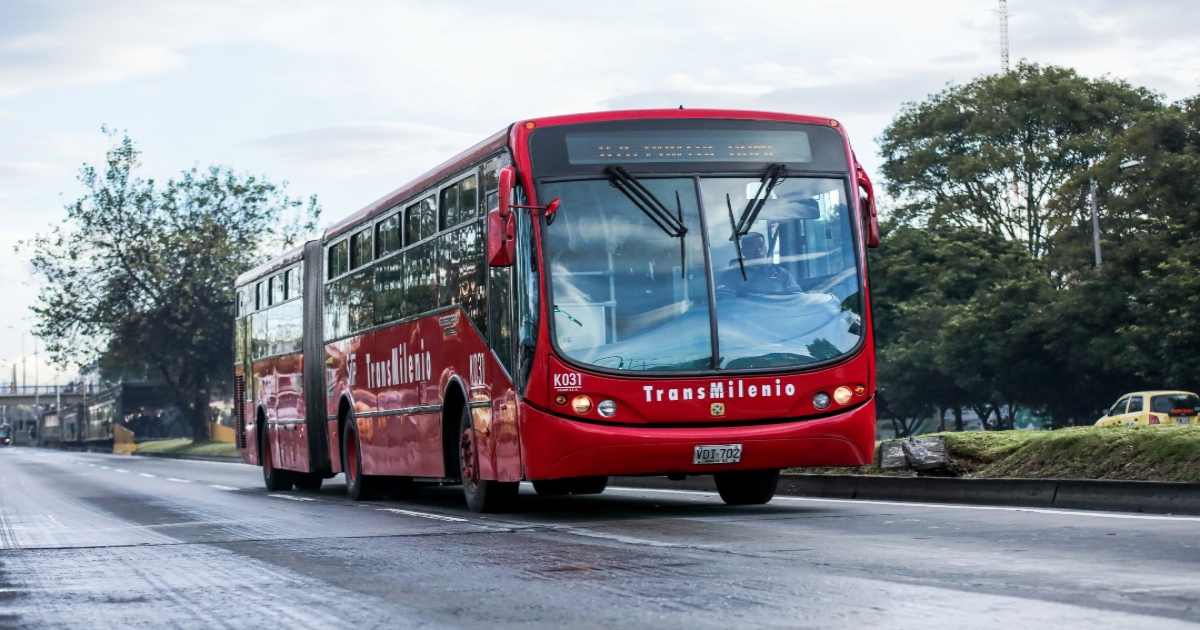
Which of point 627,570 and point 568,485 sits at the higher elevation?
point 568,485

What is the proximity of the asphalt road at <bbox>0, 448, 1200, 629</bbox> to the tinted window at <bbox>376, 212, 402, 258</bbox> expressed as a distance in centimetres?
369

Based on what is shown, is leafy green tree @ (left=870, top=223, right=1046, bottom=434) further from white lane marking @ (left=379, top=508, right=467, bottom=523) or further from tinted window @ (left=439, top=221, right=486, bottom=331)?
tinted window @ (left=439, top=221, right=486, bottom=331)

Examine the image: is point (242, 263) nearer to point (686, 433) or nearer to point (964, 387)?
point (964, 387)

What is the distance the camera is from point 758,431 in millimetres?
13203

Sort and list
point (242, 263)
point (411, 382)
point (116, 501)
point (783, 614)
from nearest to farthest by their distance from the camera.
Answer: point (783, 614) < point (411, 382) < point (116, 501) < point (242, 263)

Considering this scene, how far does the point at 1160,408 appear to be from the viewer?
118ft

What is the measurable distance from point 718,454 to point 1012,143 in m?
48.8

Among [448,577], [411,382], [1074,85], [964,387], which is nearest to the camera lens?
[448,577]

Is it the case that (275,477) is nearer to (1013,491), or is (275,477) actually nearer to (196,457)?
(1013,491)

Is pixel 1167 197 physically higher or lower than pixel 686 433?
higher

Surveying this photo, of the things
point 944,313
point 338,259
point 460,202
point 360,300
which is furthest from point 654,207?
point 944,313

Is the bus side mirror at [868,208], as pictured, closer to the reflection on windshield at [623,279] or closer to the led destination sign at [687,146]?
the led destination sign at [687,146]

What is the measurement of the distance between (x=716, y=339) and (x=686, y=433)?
805mm

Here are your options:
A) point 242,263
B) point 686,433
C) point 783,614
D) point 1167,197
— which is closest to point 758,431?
point 686,433
